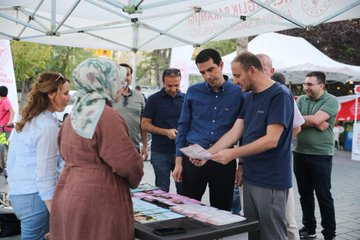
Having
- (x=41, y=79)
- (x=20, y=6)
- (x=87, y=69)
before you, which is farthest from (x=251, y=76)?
(x=20, y=6)

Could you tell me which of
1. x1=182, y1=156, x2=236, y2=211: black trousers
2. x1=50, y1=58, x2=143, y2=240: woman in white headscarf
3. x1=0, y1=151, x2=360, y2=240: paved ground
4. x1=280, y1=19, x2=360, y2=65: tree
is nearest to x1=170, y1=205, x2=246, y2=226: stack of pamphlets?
x1=0, y1=151, x2=360, y2=240: paved ground

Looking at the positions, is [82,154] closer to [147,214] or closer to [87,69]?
[87,69]

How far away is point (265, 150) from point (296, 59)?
9.81 m

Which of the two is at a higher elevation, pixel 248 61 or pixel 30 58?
pixel 30 58

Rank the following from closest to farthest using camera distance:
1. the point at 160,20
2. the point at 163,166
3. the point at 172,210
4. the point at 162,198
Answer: the point at 172,210
the point at 162,198
the point at 163,166
the point at 160,20

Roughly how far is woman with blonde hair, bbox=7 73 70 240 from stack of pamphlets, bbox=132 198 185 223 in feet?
1.85

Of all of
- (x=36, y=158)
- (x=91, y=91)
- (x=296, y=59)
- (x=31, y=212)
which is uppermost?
(x=296, y=59)

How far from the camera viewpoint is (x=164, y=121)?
15.4 ft

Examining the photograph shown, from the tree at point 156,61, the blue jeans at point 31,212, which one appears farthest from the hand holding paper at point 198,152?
the tree at point 156,61

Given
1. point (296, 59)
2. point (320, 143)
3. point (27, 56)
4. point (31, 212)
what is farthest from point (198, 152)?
point (27, 56)

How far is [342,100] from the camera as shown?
41.4ft

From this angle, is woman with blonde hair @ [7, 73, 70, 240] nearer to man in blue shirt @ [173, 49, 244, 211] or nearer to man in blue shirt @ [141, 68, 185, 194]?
man in blue shirt @ [173, 49, 244, 211]

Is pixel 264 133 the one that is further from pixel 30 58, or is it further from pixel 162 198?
pixel 30 58

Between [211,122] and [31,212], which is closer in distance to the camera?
[31,212]
